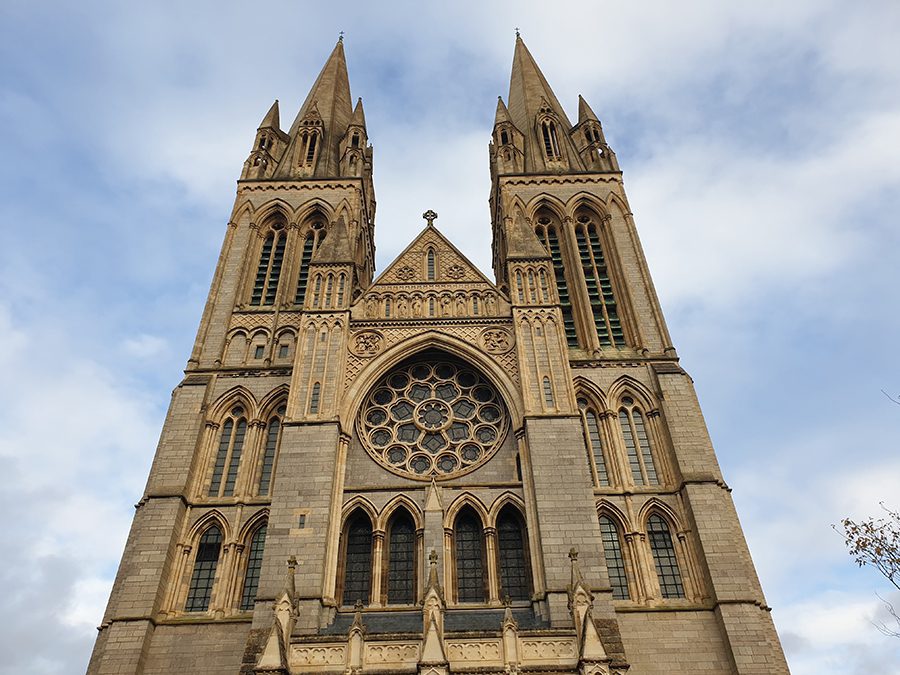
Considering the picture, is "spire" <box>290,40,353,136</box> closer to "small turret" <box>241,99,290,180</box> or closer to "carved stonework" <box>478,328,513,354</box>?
"small turret" <box>241,99,290,180</box>

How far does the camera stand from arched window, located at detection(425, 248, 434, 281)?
87.5ft

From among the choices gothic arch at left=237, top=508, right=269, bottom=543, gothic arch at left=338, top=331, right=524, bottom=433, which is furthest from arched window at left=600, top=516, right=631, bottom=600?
gothic arch at left=237, top=508, right=269, bottom=543

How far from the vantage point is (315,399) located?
71.5 feet

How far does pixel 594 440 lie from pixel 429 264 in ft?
30.6

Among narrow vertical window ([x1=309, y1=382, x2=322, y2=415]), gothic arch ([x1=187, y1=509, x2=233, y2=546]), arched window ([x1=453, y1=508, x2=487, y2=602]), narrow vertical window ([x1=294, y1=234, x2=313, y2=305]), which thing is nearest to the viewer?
arched window ([x1=453, y1=508, x2=487, y2=602])

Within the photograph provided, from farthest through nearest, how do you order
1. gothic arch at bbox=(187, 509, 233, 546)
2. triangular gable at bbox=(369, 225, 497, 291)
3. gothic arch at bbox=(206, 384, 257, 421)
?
triangular gable at bbox=(369, 225, 497, 291) → gothic arch at bbox=(206, 384, 257, 421) → gothic arch at bbox=(187, 509, 233, 546)

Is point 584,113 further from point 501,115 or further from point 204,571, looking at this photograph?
point 204,571

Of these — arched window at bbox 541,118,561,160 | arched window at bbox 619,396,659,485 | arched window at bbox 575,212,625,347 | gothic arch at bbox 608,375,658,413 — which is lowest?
arched window at bbox 619,396,659,485

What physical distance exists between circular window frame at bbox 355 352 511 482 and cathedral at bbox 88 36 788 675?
0.24 feet

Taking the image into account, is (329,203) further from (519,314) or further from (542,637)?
(542,637)

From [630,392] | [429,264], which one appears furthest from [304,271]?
[630,392]

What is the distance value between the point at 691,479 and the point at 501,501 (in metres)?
5.57

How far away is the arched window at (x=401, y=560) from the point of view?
1912cm

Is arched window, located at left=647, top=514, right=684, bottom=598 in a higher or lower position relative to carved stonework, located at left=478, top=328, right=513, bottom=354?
lower
